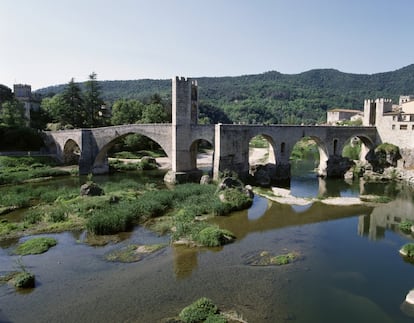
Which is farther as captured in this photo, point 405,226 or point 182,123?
point 182,123

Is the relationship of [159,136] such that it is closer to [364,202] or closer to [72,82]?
[364,202]

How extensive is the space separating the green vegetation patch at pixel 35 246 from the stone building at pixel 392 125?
38.0 metres

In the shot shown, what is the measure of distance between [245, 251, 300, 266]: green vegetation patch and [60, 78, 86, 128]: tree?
4888 centimetres

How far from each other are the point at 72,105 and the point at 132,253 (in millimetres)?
47080

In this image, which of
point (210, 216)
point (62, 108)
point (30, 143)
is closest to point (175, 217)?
point (210, 216)

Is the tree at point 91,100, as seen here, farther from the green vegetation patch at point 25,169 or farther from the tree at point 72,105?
the green vegetation patch at point 25,169

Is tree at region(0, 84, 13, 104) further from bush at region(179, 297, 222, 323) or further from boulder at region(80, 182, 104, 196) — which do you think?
bush at region(179, 297, 222, 323)

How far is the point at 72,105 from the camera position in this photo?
193ft

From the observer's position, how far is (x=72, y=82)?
58.1 metres

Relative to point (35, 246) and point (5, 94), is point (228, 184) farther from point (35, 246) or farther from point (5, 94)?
point (5, 94)

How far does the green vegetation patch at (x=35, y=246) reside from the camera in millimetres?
17772

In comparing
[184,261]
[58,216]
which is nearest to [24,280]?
[184,261]

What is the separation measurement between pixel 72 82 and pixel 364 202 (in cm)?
4827

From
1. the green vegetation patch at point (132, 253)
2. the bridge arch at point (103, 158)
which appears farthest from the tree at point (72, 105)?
the green vegetation patch at point (132, 253)
